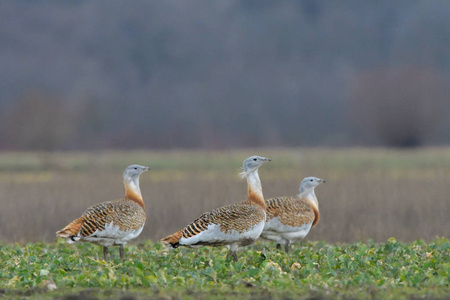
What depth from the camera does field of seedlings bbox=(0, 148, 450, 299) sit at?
7699mm

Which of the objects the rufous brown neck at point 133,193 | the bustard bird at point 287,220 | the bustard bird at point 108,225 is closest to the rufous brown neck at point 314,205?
the bustard bird at point 287,220

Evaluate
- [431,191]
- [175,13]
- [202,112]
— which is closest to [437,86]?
[202,112]

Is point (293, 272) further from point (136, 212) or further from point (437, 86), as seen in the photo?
point (437, 86)

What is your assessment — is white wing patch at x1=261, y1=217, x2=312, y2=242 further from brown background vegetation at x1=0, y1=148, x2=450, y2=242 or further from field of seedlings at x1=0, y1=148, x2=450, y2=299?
brown background vegetation at x1=0, y1=148, x2=450, y2=242

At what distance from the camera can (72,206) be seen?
620 inches

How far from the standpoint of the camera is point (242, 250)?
36.1ft

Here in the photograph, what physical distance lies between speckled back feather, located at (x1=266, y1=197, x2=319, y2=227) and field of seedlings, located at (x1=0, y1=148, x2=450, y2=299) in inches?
17.1

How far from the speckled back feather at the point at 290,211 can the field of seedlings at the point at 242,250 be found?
43 centimetres

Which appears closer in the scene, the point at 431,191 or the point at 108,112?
the point at 431,191

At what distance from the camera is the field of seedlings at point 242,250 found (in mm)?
7699

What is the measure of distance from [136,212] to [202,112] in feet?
223

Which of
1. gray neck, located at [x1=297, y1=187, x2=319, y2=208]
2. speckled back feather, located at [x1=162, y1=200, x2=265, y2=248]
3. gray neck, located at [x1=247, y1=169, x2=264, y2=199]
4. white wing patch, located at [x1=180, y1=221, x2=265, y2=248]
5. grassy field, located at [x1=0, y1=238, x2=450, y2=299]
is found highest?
gray neck, located at [x1=247, y1=169, x2=264, y2=199]

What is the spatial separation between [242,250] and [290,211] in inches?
36.5

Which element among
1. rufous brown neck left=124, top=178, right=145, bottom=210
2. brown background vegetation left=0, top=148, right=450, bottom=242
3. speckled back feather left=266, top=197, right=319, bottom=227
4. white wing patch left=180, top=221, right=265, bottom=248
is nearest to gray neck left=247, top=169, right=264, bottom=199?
speckled back feather left=266, top=197, right=319, bottom=227
